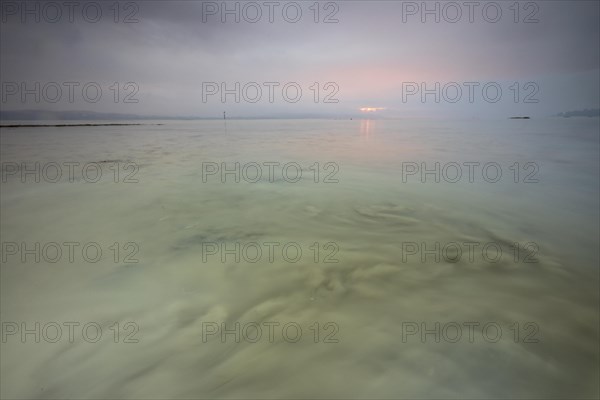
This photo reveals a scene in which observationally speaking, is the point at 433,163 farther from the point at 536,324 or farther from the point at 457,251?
the point at 536,324

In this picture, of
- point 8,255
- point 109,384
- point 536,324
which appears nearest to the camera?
point 109,384

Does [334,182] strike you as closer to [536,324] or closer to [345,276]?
[345,276]

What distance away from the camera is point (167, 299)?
304 cm

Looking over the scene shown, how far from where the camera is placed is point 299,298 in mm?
3066

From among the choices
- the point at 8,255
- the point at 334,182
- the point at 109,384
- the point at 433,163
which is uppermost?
the point at 433,163

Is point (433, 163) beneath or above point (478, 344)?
above

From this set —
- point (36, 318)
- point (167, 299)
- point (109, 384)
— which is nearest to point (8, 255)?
point (36, 318)

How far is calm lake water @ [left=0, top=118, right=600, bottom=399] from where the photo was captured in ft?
7.02

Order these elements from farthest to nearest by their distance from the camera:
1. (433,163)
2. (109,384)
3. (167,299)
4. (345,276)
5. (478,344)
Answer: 1. (433,163)
2. (345,276)
3. (167,299)
4. (478,344)
5. (109,384)

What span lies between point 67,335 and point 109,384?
0.85 meters

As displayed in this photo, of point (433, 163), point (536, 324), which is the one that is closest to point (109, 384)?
point (536, 324)

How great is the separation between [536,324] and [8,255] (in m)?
6.83

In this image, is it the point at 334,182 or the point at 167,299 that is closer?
the point at 167,299

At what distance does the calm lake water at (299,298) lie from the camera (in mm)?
2139
